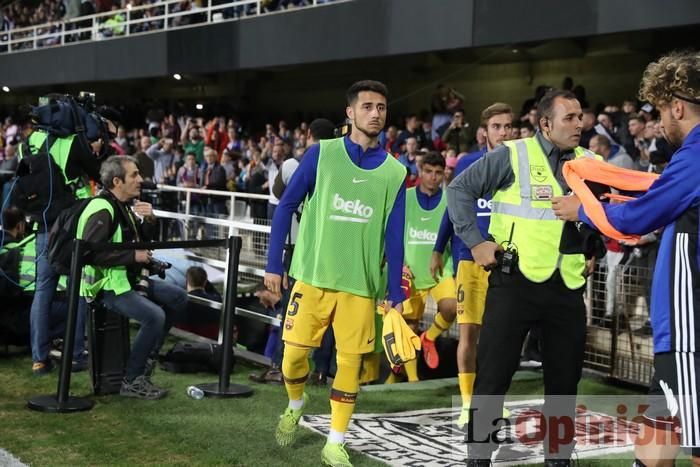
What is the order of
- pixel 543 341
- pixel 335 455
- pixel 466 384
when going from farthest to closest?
pixel 466 384 → pixel 335 455 → pixel 543 341

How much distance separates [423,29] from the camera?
1630 centimetres

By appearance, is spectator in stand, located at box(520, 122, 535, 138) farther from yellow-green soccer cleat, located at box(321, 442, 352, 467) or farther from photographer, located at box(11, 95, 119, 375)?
yellow-green soccer cleat, located at box(321, 442, 352, 467)

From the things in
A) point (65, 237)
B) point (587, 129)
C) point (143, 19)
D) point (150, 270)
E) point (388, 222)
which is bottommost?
point (150, 270)

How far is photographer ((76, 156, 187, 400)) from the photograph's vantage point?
22.5 ft

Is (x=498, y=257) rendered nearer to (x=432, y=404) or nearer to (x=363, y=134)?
(x=363, y=134)

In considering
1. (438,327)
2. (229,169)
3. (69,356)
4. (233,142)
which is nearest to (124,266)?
(69,356)

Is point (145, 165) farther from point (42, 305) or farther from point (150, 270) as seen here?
point (150, 270)

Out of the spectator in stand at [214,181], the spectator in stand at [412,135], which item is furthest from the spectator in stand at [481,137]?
the spectator in stand at [214,181]

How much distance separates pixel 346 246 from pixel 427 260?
2684 millimetres

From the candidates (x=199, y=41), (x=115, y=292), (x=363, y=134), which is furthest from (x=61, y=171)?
(x=199, y=41)

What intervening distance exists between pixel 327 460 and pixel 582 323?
5.11ft

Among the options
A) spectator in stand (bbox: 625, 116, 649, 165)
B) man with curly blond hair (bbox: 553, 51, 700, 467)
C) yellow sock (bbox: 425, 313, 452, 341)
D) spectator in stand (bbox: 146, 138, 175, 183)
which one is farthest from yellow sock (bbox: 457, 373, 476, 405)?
spectator in stand (bbox: 146, 138, 175, 183)

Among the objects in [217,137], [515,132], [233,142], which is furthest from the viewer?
[217,137]

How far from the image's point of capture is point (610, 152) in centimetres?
1083
